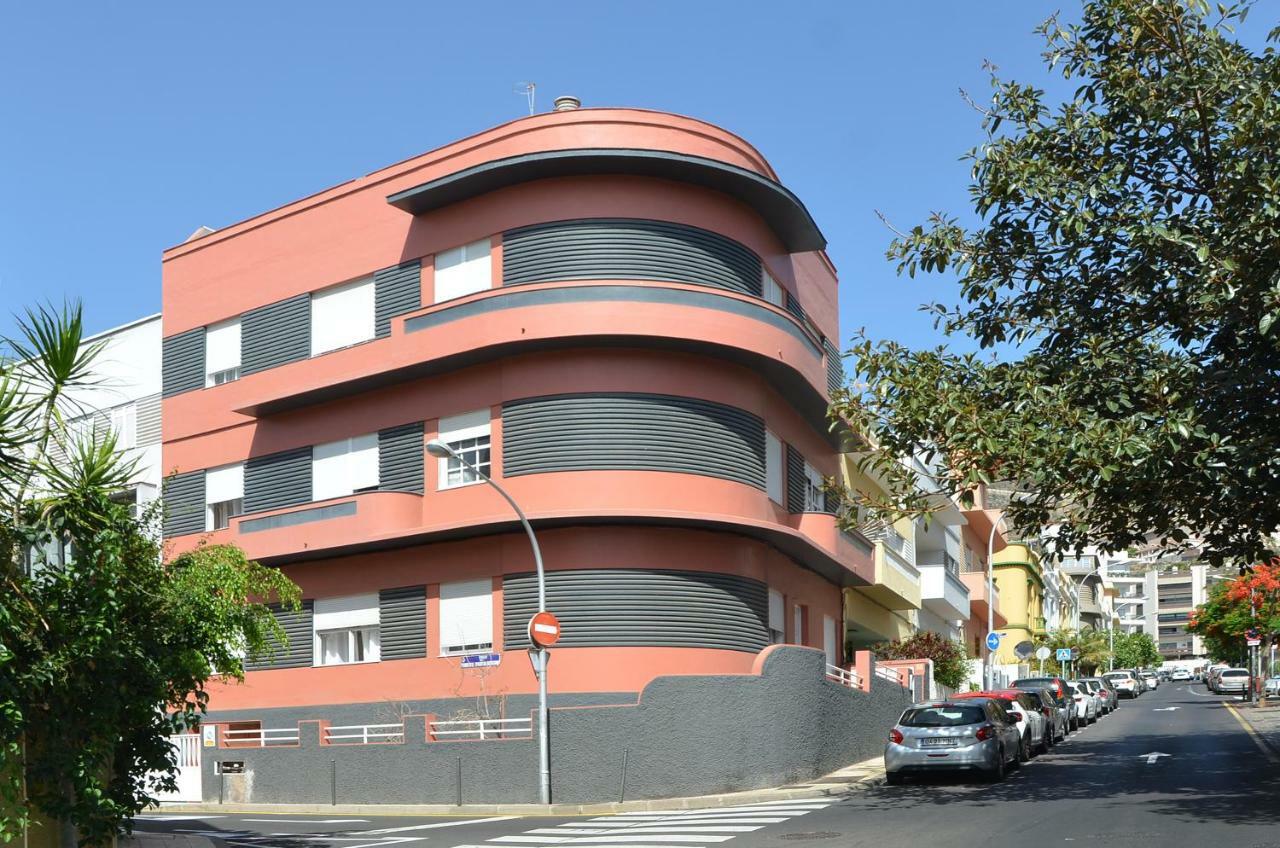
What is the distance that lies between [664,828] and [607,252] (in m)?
12.3

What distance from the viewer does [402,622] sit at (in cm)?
3017

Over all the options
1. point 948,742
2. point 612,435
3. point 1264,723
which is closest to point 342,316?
point 612,435

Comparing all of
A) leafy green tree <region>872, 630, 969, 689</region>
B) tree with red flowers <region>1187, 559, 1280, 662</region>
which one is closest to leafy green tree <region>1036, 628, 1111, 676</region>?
tree with red flowers <region>1187, 559, 1280, 662</region>

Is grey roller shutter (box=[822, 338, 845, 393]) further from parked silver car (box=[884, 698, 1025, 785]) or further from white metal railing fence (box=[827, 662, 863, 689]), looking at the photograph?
parked silver car (box=[884, 698, 1025, 785])

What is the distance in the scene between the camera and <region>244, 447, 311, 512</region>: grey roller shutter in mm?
32719

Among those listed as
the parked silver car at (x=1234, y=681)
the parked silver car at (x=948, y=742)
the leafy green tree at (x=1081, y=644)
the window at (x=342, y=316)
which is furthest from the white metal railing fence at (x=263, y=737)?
the parked silver car at (x=1234, y=681)

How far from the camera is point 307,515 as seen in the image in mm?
31328

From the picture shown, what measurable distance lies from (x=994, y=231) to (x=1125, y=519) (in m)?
4.81

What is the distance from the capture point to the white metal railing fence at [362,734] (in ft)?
91.1

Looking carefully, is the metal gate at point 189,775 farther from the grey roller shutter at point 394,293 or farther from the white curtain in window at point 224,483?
the grey roller shutter at point 394,293

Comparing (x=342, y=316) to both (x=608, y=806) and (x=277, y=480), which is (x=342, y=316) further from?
(x=608, y=806)

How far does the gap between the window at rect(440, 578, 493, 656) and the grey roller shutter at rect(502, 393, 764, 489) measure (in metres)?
2.56

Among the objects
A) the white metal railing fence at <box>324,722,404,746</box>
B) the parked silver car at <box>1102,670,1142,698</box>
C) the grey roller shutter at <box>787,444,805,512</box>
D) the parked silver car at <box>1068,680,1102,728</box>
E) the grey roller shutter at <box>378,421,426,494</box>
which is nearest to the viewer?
the white metal railing fence at <box>324,722,404,746</box>

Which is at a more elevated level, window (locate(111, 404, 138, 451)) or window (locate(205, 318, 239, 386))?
window (locate(205, 318, 239, 386))
